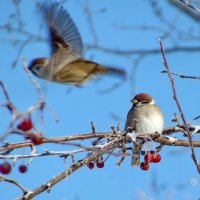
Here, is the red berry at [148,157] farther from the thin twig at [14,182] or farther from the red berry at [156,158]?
the thin twig at [14,182]

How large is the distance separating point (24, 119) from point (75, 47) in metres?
1.29

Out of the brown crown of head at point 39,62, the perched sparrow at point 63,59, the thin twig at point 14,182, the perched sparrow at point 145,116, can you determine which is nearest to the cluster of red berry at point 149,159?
the perched sparrow at point 145,116

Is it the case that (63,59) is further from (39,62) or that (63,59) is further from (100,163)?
(100,163)

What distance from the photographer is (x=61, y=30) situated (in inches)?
99.7

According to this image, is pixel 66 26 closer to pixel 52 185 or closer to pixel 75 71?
pixel 75 71

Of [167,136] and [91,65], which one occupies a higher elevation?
[91,65]

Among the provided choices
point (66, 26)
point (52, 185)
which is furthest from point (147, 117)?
point (52, 185)

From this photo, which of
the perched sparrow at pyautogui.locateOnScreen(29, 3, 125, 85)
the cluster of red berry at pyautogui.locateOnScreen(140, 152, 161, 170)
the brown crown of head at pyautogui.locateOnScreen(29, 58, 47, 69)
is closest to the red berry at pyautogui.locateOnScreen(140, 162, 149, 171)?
the cluster of red berry at pyautogui.locateOnScreen(140, 152, 161, 170)

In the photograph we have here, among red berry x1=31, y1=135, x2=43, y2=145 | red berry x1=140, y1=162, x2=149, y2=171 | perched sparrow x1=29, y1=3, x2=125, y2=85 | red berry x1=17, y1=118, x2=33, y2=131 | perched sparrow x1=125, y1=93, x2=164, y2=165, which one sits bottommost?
red berry x1=31, y1=135, x2=43, y2=145

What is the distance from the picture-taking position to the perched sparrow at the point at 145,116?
290 cm

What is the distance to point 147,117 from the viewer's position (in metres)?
3.01

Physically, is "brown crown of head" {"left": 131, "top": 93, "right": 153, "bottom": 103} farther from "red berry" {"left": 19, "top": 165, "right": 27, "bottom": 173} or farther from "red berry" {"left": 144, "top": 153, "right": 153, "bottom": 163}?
"red berry" {"left": 19, "top": 165, "right": 27, "bottom": 173}

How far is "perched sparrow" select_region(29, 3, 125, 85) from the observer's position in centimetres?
249

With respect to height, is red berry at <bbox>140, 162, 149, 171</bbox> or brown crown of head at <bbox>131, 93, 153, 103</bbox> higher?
brown crown of head at <bbox>131, 93, 153, 103</bbox>
